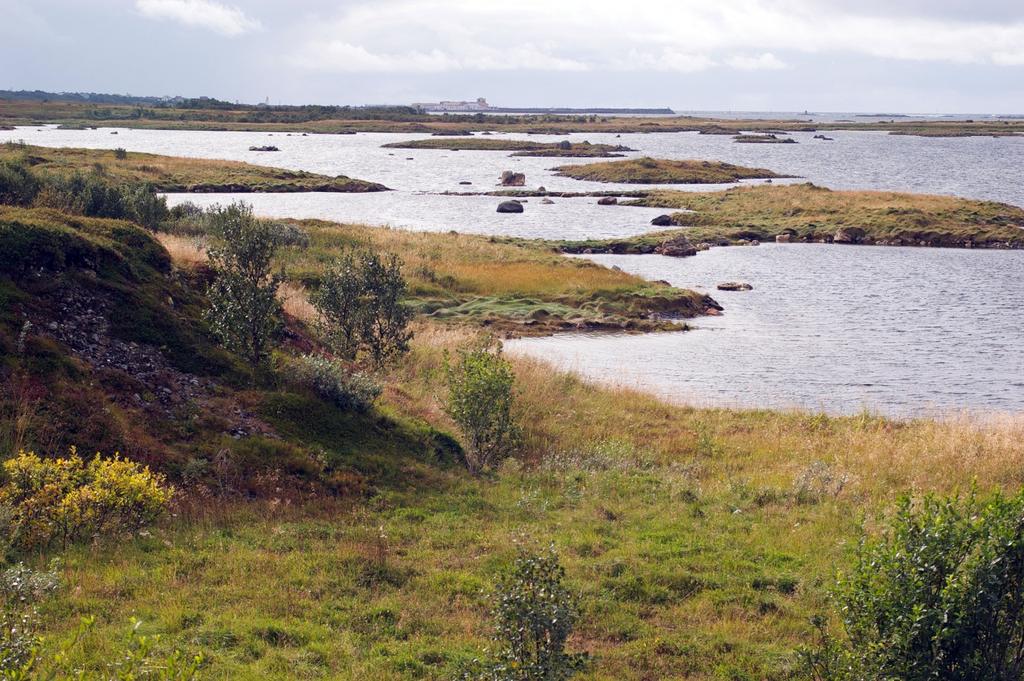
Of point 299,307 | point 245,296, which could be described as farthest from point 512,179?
point 245,296

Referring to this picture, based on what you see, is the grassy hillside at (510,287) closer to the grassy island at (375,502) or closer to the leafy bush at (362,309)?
the leafy bush at (362,309)

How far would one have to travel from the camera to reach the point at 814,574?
507 inches

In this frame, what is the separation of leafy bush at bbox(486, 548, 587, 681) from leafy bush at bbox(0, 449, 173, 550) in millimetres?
6479

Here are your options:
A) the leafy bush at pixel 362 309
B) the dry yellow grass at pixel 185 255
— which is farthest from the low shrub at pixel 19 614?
the dry yellow grass at pixel 185 255

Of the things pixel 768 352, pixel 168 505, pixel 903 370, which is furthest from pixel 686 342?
pixel 168 505

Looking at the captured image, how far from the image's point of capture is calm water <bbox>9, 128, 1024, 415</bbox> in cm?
3469

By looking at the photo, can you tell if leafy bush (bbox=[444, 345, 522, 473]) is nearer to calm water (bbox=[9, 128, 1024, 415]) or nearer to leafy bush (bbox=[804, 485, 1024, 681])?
leafy bush (bbox=[804, 485, 1024, 681])

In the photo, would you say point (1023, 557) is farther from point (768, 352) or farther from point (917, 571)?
point (768, 352)

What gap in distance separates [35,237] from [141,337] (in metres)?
3.13

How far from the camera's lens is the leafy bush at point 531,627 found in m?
7.93

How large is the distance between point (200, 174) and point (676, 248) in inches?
2289

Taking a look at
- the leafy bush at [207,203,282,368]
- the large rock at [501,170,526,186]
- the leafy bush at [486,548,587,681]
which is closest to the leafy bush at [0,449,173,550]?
the leafy bush at [207,203,282,368]

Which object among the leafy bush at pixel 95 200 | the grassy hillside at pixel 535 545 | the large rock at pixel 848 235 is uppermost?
the leafy bush at pixel 95 200

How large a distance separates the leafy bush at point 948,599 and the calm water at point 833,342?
23.1m
